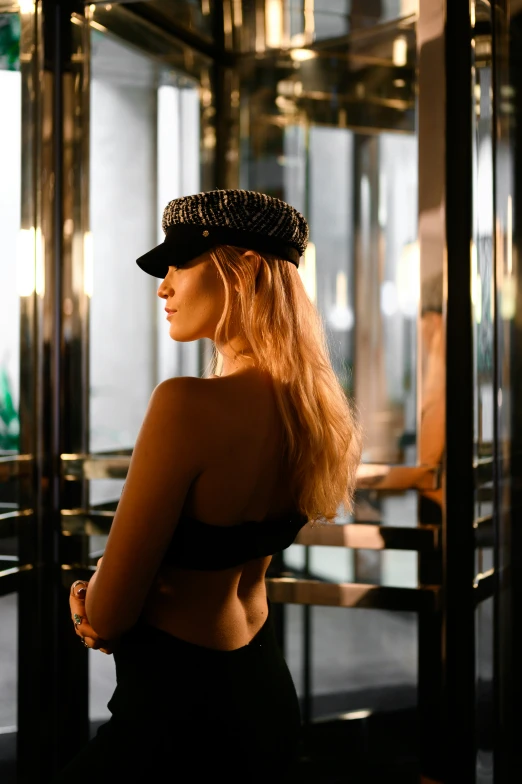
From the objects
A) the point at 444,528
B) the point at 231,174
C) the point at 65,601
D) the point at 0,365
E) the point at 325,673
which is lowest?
the point at 325,673

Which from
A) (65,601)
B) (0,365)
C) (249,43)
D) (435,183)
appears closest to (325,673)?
(65,601)

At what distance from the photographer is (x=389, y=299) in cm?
303

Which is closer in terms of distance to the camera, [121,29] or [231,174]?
[121,29]

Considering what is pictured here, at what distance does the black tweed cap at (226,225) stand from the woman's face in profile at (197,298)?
2 cm

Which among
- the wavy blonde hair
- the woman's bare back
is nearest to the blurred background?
the wavy blonde hair

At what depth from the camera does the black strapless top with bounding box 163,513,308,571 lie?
1196 mm

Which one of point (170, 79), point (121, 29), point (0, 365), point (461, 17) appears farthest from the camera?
point (170, 79)

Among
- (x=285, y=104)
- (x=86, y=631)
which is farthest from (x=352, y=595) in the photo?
(x=285, y=104)

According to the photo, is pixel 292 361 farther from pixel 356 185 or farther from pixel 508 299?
pixel 356 185

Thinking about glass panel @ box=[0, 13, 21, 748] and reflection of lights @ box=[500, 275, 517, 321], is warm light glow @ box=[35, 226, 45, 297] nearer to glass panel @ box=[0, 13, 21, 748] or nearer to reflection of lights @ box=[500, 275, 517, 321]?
glass panel @ box=[0, 13, 21, 748]

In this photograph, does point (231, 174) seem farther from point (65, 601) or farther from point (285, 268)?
point (285, 268)

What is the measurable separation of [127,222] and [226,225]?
1.68 m

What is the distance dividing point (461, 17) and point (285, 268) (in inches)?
53.0

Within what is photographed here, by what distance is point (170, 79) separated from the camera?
313 centimetres
